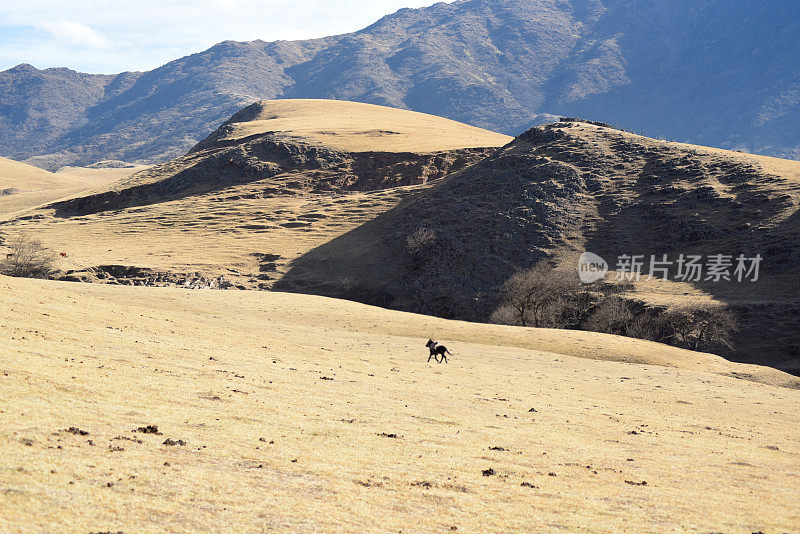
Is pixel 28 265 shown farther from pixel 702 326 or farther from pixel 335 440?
pixel 702 326

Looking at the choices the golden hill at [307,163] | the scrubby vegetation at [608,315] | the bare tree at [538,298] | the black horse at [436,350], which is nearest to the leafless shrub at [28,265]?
the black horse at [436,350]

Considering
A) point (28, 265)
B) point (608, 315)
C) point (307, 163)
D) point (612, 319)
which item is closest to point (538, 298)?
point (608, 315)

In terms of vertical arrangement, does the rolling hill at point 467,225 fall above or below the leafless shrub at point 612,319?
above

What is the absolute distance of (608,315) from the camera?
188ft

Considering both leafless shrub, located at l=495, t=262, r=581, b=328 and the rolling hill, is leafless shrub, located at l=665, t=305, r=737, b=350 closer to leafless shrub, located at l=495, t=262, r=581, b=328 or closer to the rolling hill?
the rolling hill

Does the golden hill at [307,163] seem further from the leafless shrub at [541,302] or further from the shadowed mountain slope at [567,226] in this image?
the leafless shrub at [541,302]

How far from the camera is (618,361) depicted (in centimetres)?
3766

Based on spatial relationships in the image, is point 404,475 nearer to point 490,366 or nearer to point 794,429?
point 794,429

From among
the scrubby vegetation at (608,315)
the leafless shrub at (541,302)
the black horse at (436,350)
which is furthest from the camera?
the leafless shrub at (541,302)

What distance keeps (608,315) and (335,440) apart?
161ft

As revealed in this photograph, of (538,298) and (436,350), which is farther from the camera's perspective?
(538,298)

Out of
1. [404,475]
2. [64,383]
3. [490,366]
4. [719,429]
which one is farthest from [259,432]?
[490,366]

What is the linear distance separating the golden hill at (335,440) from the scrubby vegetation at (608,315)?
87.5ft

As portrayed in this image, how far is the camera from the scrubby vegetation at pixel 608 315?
5428cm
